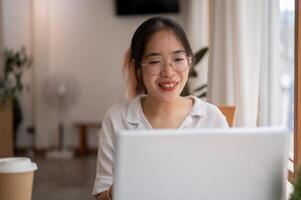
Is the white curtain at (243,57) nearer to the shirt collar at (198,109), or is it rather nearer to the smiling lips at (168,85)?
the shirt collar at (198,109)

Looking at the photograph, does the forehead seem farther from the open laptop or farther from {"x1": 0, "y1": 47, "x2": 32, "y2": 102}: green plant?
{"x1": 0, "y1": 47, "x2": 32, "y2": 102}: green plant

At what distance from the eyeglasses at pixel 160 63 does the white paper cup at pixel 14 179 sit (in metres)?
0.44

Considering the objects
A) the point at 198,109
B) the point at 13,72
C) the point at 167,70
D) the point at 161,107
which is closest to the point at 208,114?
the point at 198,109

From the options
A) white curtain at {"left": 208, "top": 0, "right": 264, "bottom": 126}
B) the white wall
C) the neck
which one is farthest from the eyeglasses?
the white wall

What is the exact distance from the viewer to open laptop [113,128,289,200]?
90 cm

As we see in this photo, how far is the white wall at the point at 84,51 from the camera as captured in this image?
274 inches

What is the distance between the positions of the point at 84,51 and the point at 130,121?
559cm

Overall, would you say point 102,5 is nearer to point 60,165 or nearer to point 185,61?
point 60,165

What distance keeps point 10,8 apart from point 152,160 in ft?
21.1

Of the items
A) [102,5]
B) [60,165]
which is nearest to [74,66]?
[102,5]

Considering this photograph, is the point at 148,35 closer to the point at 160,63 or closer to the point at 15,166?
the point at 160,63

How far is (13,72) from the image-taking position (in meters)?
6.70

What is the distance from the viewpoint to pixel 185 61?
144 cm

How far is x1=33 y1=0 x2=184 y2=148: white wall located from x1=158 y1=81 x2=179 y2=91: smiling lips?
5.60m
